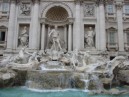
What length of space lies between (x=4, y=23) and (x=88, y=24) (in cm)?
1076

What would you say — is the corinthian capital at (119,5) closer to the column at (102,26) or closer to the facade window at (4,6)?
the column at (102,26)

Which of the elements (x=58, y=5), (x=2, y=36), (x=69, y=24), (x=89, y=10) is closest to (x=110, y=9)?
(x=89, y=10)

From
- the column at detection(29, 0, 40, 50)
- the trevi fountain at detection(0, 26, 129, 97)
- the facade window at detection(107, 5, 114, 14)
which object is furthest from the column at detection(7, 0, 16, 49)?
the facade window at detection(107, 5, 114, 14)

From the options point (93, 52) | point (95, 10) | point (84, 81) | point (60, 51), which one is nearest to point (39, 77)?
point (84, 81)

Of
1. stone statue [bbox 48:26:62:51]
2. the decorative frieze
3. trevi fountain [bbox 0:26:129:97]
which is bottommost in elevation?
trevi fountain [bbox 0:26:129:97]

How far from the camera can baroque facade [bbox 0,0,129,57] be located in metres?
24.8

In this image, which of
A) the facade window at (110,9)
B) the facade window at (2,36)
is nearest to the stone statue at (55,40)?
the facade window at (2,36)

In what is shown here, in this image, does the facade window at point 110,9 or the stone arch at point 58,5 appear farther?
the facade window at point 110,9

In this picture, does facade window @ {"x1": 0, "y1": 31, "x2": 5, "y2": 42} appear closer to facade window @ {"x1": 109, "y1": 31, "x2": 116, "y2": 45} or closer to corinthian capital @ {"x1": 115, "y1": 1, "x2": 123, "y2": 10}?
facade window @ {"x1": 109, "y1": 31, "x2": 116, "y2": 45}

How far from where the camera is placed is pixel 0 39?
84.3ft

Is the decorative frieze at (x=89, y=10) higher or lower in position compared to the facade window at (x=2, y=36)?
higher

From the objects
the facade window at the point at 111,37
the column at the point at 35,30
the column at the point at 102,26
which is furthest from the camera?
the facade window at the point at 111,37

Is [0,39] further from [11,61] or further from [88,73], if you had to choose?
[88,73]

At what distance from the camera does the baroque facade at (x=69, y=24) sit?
24844 mm
